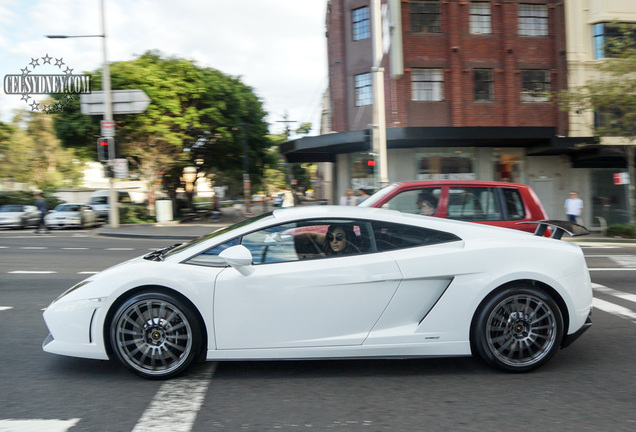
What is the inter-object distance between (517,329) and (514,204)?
3.90m

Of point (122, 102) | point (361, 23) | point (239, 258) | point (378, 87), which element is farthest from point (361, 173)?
point (239, 258)

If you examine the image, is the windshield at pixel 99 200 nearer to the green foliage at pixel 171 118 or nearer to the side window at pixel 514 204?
the green foliage at pixel 171 118

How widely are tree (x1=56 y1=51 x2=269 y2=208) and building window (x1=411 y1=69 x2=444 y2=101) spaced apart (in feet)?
42.1

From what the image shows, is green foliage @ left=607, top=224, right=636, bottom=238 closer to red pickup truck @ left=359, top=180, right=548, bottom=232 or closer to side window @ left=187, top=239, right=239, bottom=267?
red pickup truck @ left=359, top=180, right=548, bottom=232

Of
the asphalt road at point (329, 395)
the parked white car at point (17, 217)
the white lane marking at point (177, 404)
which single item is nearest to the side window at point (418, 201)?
the asphalt road at point (329, 395)

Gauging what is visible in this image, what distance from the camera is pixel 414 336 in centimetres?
430

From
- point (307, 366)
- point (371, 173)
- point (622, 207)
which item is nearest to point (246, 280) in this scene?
point (307, 366)

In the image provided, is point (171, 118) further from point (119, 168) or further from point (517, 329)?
point (517, 329)

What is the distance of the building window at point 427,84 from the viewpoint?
2580cm

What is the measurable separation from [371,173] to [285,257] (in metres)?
22.5

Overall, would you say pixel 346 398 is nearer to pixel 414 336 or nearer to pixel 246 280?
pixel 414 336

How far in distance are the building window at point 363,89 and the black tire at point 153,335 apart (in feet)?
74.8

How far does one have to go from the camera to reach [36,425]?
11.5 ft

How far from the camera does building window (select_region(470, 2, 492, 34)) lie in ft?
85.7
